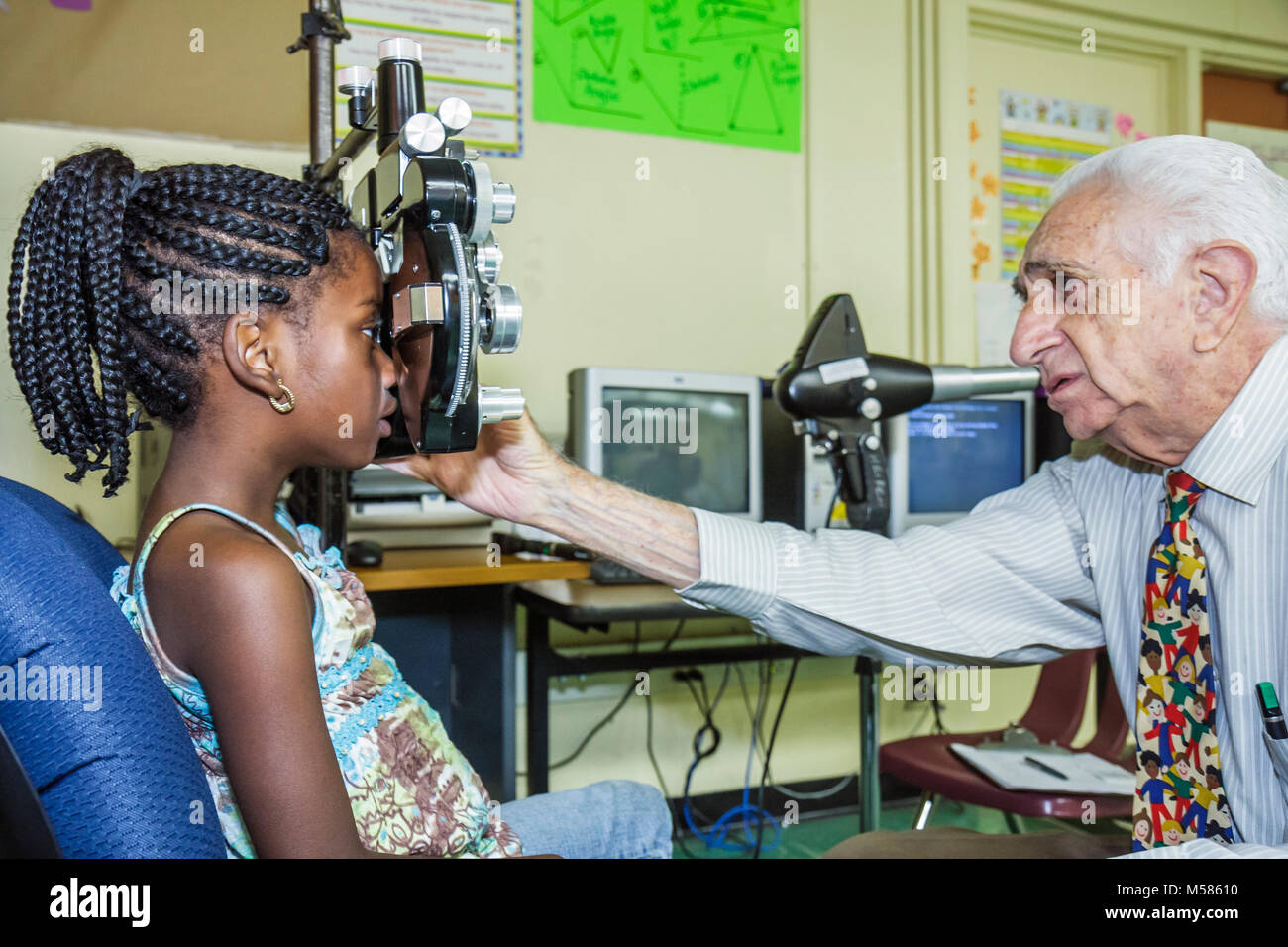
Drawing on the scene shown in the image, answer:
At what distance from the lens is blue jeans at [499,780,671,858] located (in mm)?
1060

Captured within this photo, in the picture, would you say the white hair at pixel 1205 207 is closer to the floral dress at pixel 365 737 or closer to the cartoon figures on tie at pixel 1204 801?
the cartoon figures on tie at pixel 1204 801

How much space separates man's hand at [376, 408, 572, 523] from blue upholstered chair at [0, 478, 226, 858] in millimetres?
535

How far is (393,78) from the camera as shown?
0.86m

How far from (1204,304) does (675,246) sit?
188cm

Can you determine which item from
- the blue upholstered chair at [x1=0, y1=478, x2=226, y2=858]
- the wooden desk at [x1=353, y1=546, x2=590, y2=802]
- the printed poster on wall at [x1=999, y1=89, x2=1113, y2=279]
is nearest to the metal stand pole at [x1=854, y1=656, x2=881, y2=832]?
the wooden desk at [x1=353, y1=546, x2=590, y2=802]

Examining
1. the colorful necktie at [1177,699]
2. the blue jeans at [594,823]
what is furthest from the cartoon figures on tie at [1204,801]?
the blue jeans at [594,823]

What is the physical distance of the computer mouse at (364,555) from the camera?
1777mm

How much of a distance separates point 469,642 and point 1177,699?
1426mm

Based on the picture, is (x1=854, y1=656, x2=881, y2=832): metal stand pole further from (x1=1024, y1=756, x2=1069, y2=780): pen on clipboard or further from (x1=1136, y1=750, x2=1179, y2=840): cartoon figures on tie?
(x1=1136, y1=750, x2=1179, y2=840): cartoon figures on tie

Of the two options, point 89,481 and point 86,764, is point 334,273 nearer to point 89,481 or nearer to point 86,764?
point 86,764

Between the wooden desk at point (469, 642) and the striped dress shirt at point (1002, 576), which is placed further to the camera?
the wooden desk at point (469, 642)
